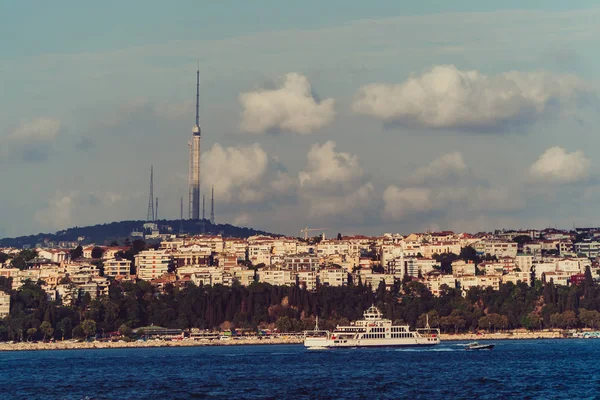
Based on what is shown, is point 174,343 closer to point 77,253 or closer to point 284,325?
point 284,325

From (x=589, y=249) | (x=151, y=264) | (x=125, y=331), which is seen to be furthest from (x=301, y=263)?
(x=125, y=331)

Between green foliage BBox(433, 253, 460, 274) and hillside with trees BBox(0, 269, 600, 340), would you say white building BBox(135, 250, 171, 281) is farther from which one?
green foliage BBox(433, 253, 460, 274)

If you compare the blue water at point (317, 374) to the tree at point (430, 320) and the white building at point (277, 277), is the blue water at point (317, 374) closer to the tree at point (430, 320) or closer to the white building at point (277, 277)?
the tree at point (430, 320)

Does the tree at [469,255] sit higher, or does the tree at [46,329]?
the tree at [469,255]

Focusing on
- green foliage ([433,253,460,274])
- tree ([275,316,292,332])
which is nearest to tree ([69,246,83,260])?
green foliage ([433,253,460,274])

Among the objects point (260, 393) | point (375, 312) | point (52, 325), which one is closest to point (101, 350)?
point (52, 325)

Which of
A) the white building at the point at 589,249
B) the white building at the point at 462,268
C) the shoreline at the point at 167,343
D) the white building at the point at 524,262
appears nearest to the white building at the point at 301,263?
the white building at the point at 462,268

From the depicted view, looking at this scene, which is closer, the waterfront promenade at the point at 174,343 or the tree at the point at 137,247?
the waterfront promenade at the point at 174,343

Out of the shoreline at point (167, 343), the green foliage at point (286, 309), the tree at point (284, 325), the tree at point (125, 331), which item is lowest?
the shoreline at point (167, 343)
